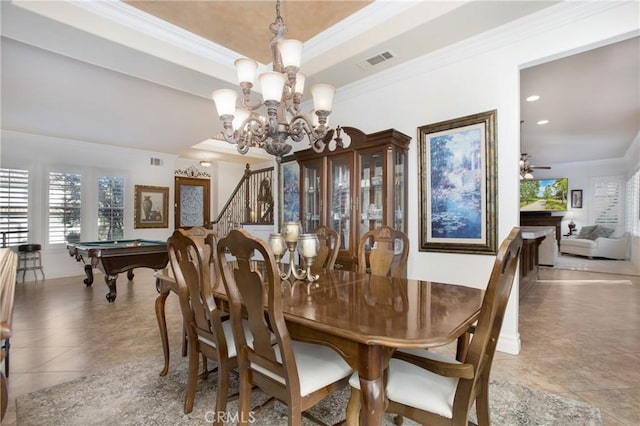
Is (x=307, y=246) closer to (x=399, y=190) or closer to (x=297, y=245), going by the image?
(x=297, y=245)

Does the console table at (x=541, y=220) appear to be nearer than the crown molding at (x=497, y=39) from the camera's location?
No

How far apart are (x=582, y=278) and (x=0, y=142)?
439 inches

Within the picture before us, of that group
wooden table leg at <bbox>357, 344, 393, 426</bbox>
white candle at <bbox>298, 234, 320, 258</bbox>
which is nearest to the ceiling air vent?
white candle at <bbox>298, 234, 320, 258</bbox>

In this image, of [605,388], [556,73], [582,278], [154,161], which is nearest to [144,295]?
[154,161]

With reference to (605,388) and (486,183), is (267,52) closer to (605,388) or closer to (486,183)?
(486,183)

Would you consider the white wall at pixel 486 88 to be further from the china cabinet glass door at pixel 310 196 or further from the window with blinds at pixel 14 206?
the window with blinds at pixel 14 206

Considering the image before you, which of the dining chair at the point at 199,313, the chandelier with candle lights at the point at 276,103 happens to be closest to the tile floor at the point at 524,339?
the dining chair at the point at 199,313

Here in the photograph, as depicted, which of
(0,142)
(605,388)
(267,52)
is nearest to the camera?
(605,388)

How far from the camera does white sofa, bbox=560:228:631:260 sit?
7.97 meters

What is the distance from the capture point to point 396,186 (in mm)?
3201

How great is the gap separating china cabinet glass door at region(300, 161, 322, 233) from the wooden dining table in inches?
75.6

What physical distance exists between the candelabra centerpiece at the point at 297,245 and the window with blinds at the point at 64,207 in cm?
644

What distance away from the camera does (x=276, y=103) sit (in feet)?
6.86

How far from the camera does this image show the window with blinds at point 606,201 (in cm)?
861
